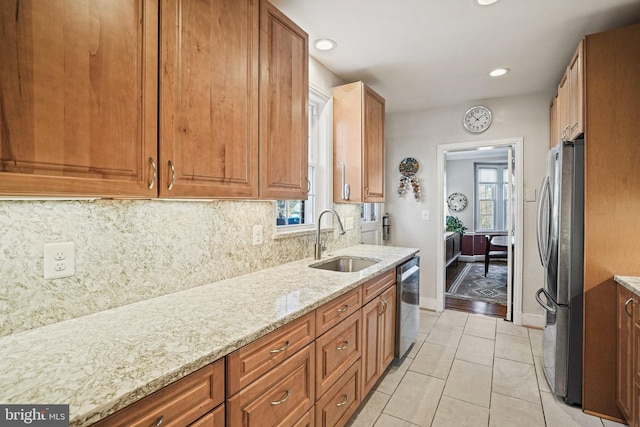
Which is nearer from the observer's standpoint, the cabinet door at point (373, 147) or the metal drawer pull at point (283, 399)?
the metal drawer pull at point (283, 399)

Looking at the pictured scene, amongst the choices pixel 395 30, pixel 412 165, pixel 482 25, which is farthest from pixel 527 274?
pixel 395 30

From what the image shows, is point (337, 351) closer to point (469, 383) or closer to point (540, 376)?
point (469, 383)

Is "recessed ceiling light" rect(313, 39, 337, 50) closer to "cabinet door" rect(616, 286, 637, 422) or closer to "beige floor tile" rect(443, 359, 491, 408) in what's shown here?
"cabinet door" rect(616, 286, 637, 422)

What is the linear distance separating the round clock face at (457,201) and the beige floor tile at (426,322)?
180 inches

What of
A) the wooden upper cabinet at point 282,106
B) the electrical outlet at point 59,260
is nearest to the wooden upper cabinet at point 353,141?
the wooden upper cabinet at point 282,106

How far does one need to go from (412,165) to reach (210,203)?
9.75 ft

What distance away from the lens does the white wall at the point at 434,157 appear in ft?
11.0

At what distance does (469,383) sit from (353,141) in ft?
6.88

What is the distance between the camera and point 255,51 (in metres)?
1.56

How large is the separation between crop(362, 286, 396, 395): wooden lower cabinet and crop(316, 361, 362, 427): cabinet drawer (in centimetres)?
11

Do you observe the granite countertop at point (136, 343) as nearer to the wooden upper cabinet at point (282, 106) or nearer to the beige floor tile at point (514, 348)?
the wooden upper cabinet at point (282, 106)

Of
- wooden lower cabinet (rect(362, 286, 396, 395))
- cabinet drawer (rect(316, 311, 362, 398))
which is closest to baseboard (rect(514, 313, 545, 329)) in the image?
wooden lower cabinet (rect(362, 286, 396, 395))

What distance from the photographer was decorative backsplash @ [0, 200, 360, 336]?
103 centimetres

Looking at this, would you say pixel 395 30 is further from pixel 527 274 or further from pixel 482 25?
pixel 527 274
